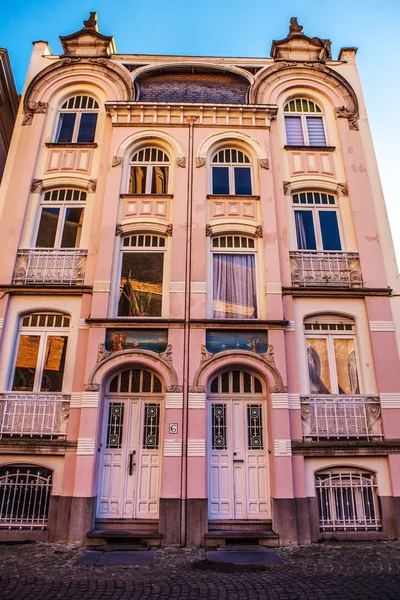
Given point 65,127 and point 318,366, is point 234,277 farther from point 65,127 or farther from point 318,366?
point 65,127

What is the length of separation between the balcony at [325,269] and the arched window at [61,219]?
6863 millimetres

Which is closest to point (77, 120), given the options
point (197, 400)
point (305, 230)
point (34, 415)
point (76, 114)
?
point (76, 114)

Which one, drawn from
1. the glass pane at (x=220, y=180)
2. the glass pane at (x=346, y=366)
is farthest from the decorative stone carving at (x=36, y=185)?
the glass pane at (x=346, y=366)

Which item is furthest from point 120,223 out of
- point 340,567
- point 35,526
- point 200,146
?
point 340,567

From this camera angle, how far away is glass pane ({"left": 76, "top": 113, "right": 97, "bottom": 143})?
14.1m

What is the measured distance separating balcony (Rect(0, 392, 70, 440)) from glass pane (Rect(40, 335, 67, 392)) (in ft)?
1.22

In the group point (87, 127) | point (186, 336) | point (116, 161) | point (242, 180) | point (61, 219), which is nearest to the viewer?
point (186, 336)

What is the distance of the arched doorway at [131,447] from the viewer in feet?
32.6

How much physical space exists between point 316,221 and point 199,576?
33.5 feet

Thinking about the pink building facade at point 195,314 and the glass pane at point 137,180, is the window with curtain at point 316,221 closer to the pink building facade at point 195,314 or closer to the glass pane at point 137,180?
the pink building facade at point 195,314

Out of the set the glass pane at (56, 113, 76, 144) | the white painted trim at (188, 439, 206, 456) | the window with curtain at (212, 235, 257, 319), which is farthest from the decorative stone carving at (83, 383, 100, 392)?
the glass pane at (56, 113, 76, 144)

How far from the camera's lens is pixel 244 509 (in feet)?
32.4

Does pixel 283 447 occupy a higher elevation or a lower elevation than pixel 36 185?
lower

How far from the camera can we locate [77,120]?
14.6 metres
